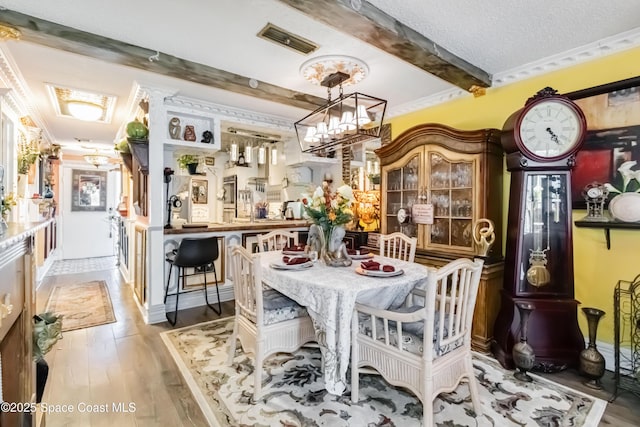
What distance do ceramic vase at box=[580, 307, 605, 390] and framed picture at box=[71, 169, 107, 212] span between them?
8.66m

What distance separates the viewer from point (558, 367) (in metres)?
2.32

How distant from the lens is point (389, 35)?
2076mm

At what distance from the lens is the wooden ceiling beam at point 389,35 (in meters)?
1.78

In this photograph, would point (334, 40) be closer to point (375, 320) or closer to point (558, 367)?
point (375, 320)

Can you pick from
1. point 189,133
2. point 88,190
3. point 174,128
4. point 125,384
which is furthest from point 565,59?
point 88,190

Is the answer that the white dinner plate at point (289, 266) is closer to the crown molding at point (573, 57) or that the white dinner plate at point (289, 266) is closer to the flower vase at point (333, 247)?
the flower vase at point (333, 247)

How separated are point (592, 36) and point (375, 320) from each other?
102 inches

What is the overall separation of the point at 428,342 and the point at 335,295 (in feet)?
1.73

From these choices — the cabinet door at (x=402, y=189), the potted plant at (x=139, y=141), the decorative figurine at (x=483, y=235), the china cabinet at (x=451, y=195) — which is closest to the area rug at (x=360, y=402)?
the china cabinet at (x=451, y=195)

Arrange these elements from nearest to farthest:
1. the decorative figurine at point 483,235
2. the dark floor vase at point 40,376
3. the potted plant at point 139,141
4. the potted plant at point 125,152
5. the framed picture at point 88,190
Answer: the dark floor vase at point 40,376 < the decorative figurine at point 483,235 < the potted plant at point 139,141 < the potted plant at point 125,152 < the framed picture at point 88,190

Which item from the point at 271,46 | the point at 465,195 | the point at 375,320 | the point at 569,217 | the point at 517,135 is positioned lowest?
the point at 375,320

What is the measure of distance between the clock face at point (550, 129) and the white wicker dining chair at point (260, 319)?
2123mm

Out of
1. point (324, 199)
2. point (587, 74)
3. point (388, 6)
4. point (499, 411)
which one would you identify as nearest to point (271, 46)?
point (388, 6)

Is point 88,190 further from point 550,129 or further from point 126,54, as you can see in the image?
point 550,129
